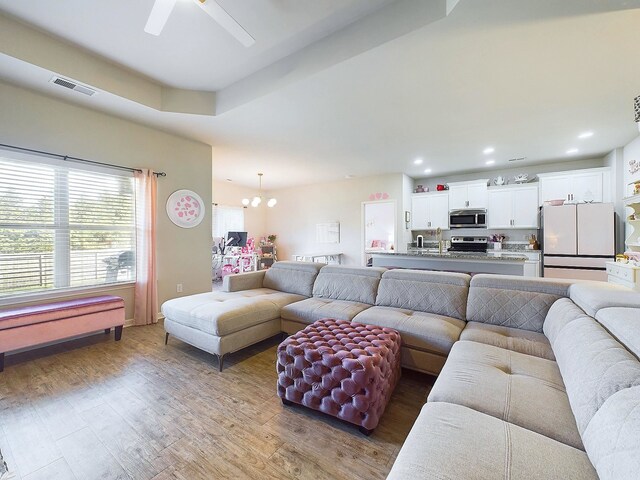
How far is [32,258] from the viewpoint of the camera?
9.32 ft

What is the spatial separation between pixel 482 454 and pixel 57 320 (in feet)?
11.8

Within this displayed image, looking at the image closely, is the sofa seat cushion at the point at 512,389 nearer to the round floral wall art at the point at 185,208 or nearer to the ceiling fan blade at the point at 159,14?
the ceiling fan blade at the point at 159,14

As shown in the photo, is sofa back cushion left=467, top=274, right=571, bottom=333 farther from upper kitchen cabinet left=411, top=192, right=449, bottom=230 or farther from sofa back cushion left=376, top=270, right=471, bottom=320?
upper kitchen cabinet left=411, top=192, right=449, bottom=230

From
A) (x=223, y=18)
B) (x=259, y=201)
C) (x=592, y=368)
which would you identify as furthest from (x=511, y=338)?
(x=259, y=201)

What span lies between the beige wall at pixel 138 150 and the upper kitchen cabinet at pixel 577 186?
631 cm

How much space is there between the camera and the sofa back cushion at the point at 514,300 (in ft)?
6.99

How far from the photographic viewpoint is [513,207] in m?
5.50

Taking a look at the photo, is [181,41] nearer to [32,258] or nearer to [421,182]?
[32,258]

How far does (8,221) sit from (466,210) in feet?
23.8

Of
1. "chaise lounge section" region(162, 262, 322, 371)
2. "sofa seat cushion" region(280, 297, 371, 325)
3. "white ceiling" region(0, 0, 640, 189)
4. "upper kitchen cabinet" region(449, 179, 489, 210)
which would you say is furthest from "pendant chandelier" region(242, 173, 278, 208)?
"upper kitchen cabinet" region(449, 179, 489, 210)

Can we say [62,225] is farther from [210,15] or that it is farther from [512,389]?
[512,389]

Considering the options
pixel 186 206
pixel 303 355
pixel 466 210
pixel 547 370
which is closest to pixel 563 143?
pixel 466 210

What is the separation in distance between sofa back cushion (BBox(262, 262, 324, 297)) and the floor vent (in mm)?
2794

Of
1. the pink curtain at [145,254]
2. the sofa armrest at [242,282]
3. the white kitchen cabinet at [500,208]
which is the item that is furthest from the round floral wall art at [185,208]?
the white kitchen cabinet at [500,208]
